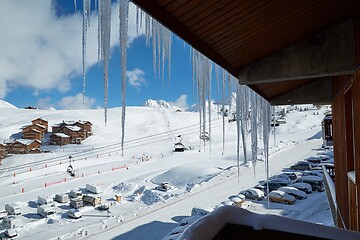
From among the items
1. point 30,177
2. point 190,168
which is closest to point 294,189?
point 190,168

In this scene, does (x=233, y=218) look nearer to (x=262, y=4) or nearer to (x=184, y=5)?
(x=184, y=5)

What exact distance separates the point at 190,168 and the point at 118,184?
6.80m

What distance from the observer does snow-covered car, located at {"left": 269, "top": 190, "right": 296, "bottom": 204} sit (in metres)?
13.2

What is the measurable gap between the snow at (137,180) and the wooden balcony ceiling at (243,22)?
3983 mm

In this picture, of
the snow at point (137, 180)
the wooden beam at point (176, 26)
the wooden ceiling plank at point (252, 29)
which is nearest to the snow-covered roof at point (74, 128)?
the snow at point (137, 180)

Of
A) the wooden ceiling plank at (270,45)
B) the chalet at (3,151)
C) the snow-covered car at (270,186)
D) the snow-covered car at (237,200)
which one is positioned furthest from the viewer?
the chalet at (3,151)

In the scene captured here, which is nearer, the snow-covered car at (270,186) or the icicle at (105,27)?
the icicle at (105,27)

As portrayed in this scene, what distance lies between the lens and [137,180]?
22312mm

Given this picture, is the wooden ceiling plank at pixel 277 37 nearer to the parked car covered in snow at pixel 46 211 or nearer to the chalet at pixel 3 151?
the parked car covered in snow at pixel 46 211

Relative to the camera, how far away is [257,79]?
432 centimetres

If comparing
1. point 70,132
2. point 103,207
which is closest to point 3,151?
point 70,132

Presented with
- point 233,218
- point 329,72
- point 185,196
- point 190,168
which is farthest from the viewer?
point 190,168

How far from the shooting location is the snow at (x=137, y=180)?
12148mm

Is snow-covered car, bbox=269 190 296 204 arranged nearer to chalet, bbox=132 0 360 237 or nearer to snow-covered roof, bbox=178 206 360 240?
chalet, bbox=132 0 360 237
